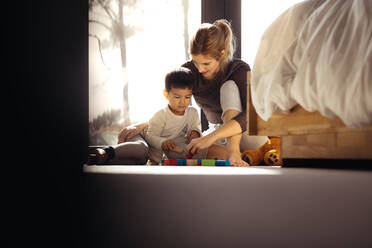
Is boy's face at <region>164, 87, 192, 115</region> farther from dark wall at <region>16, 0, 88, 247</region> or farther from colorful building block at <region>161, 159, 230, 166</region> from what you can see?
dark wall at <region>16, 0, 88, 247</region>

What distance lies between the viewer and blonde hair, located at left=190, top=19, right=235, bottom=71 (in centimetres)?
163

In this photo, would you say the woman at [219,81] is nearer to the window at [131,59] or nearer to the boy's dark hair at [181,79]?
the boy's dark hair at [181,79]

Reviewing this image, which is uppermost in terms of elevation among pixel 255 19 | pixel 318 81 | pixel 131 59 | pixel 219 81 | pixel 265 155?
pixel 255 19

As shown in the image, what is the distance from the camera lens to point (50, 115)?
0.69ft

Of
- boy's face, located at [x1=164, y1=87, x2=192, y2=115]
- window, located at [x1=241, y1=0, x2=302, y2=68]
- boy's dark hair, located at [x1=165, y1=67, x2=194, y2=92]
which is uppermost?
window, located at [x1=241, y1=0, x2=302, y2=68]

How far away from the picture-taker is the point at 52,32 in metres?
0.21

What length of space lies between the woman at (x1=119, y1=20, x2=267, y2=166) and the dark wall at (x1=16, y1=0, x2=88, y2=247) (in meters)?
1.23

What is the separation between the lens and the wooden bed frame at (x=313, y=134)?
0.79m

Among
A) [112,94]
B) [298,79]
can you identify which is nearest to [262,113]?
[298,79]

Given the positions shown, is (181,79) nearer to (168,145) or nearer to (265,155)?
(168,145)

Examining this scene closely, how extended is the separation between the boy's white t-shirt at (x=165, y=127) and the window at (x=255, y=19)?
721mm

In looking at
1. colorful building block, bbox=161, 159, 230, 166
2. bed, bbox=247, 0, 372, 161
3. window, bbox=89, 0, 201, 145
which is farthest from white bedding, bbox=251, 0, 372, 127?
window, bbox=89, 0, 201, 145

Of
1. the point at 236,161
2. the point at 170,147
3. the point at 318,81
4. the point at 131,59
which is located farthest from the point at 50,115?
the point at 131,59

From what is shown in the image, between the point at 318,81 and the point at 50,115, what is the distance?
23.2 inches
